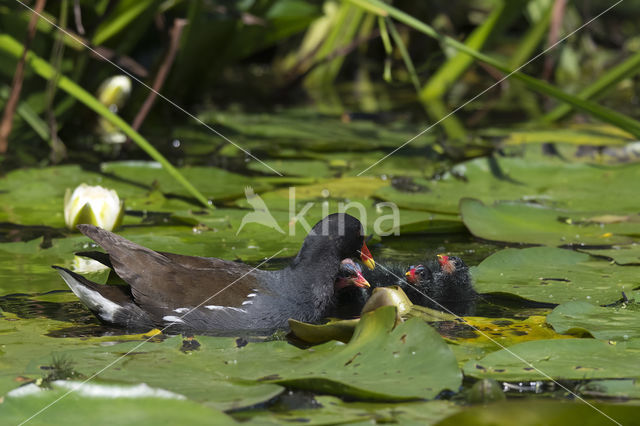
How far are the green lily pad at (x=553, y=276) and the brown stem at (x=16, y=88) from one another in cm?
275

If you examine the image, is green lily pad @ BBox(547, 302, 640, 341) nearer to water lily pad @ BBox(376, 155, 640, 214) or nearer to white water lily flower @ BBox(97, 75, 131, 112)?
water lily pad @ BBox(376, 155, 640, 214)

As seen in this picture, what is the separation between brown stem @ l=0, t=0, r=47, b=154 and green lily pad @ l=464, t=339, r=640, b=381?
126 inches

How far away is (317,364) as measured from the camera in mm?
2377

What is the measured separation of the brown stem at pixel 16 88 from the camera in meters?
4.84

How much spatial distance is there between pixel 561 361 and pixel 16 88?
12.0 ft

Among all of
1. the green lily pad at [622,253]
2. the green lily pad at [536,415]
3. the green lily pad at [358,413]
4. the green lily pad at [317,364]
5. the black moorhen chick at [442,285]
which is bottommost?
the green lily pad at [358,413]

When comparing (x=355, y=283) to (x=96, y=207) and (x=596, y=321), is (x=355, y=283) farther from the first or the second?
(x=96, y=207)

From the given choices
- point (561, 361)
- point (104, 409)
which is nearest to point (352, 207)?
point (561, 361)

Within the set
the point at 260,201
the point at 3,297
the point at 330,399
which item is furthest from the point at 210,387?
the point at 260,201

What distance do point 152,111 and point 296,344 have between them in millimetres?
5246

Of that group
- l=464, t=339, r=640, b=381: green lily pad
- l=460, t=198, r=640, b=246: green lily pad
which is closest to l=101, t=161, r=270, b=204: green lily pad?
l=460, t=198, r=640, b=246: green lily pad

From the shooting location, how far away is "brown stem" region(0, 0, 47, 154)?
190 inches

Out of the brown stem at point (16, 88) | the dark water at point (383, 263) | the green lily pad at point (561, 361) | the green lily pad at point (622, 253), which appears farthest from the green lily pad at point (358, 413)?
the brown stem at point (16, 88)

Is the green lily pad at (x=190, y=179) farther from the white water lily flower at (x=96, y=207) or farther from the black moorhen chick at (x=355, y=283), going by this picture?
the black moorhen chick at (x=355, y=283)
